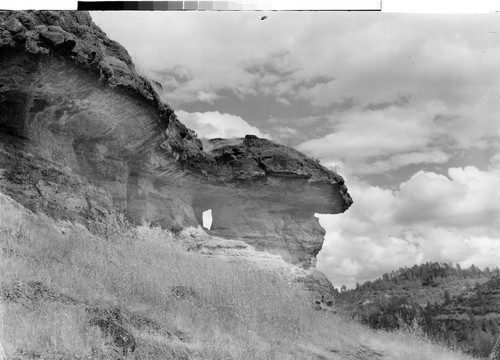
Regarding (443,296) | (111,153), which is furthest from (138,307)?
(443,296)

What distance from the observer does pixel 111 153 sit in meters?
13.0

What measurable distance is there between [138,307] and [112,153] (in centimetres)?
614

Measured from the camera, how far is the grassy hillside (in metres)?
6.08

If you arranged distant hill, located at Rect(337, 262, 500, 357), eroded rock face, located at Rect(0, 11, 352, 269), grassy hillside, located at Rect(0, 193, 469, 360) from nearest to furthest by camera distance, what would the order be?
grassy hillside, located at Rect(0, 193, 469, 360)
eroded rock face, located at Rect(0, 11, 352, 269)
distant hill, located at Rect(337, 262, 500, 357)

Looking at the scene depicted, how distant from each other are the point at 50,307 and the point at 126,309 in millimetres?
1259

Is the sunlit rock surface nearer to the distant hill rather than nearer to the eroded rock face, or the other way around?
the eroded rock face

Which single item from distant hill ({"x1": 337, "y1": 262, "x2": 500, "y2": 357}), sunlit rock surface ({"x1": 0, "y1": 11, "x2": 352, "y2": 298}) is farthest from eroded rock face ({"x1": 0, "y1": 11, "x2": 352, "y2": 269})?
distant hill ({"x1": 337, "y1": 262, "x2": 500, "y2": 357})

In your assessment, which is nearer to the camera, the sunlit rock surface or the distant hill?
the sunlit rock surface

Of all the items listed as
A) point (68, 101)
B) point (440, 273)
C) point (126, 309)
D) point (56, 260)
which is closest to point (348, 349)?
point (126, 309)

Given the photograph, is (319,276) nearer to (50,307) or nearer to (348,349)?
(348,349)

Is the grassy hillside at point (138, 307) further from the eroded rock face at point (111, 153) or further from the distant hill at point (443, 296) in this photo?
the distant hill at point (443, 296)

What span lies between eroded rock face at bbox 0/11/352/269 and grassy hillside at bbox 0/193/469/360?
3.38ft

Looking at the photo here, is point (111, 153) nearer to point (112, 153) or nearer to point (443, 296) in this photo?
point (112, 153)

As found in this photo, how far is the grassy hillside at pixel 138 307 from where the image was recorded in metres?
6.08
